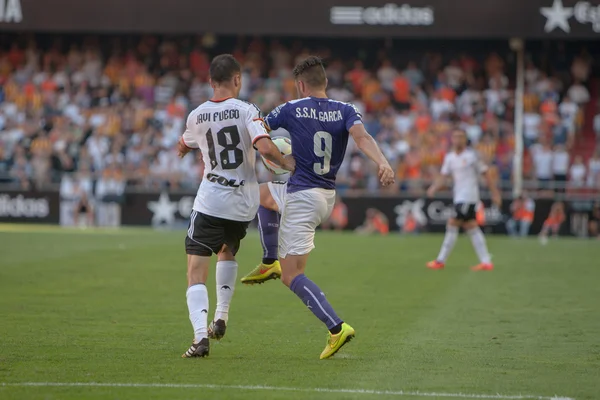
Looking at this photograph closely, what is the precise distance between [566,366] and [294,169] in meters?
2.64

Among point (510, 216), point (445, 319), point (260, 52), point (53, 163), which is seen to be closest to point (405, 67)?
point (260, 52)

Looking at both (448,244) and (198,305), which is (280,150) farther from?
(448,244)

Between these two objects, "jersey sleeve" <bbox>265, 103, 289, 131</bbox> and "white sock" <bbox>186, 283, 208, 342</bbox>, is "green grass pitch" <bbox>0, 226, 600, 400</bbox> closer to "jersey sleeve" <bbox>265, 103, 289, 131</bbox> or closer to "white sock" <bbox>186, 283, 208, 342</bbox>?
"white sock" <bbox>186, 283, 208, 342</bbox>

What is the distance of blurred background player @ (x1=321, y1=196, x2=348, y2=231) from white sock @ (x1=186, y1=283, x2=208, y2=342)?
68.8ft

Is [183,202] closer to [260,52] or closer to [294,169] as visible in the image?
[260,52]

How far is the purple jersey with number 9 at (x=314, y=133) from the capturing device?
27.0 feet

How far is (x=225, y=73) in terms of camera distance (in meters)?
8.12

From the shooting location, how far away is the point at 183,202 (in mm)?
29641

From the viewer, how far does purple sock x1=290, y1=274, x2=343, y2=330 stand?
8.04 metres

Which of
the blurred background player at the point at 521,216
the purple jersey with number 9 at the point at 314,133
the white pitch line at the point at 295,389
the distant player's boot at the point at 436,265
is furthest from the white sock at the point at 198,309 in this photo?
the blurred background player at the point at 521,216

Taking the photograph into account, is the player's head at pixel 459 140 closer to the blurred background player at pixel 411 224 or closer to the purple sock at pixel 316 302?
the purple sock at pixel 316 302

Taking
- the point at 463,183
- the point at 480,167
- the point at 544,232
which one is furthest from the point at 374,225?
the point at 480,167

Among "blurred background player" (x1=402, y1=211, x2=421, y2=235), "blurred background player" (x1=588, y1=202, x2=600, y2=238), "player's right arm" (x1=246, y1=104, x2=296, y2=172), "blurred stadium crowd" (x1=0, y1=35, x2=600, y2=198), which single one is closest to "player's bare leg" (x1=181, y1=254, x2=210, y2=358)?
"player's right arm" (x1=246, y1=104, x2=296, y2=172)

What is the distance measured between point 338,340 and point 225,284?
130cm
